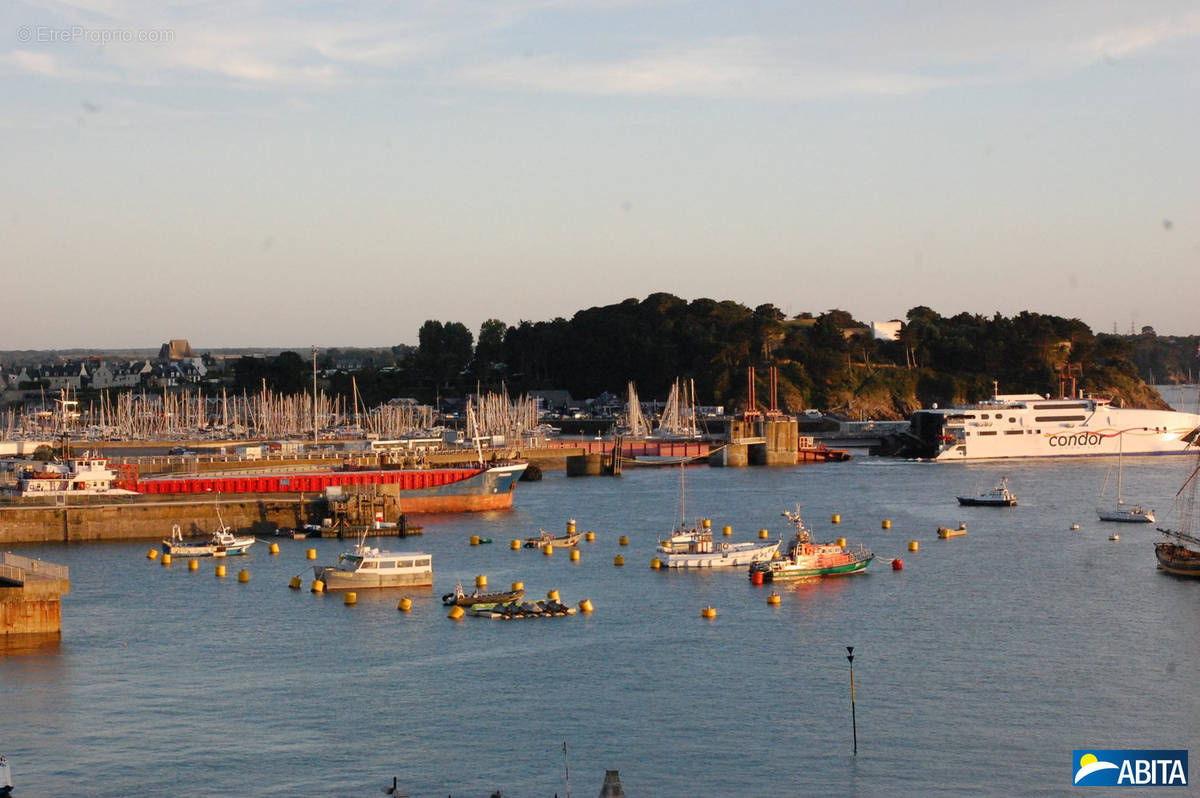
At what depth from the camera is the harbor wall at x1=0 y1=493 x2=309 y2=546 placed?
6800 cm

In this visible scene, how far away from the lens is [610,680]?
40.4 meters

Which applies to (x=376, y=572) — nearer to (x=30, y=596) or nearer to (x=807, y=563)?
(x=30, y=596)

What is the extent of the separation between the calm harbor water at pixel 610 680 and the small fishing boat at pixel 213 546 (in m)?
1.59

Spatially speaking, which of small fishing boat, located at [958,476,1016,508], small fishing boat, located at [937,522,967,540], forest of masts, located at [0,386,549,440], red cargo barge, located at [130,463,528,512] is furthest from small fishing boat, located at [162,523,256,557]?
forest of masts, located at [0,386,549,440]

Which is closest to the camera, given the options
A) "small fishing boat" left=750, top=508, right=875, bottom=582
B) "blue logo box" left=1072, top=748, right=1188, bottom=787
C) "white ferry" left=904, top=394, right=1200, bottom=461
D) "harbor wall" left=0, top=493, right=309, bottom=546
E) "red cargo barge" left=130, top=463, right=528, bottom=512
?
"blue logo box" left=1072, top=748, right=1188, bottom=787

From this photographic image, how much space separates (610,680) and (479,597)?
36.5ft

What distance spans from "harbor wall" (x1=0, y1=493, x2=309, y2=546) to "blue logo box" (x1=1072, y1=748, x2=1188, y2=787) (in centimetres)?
4602

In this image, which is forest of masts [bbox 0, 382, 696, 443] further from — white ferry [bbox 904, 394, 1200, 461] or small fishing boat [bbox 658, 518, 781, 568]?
small fishing boat [bbox 658, 518, 781, 568]

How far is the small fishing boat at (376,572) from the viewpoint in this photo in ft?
177

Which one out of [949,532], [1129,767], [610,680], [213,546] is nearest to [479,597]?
[610,680]

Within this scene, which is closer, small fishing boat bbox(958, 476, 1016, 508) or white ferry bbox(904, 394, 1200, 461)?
small fishing boat bbox(958, 476, 1016, 508)

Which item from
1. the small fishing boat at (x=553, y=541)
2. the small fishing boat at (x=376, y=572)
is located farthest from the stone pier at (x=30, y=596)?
the small fishing boat at (x=553, y=541)

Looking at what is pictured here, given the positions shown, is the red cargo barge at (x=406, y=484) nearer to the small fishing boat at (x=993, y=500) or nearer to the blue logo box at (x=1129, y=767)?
the small fishing boat at (x=993, y=500)

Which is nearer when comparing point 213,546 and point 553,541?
point 213,546
